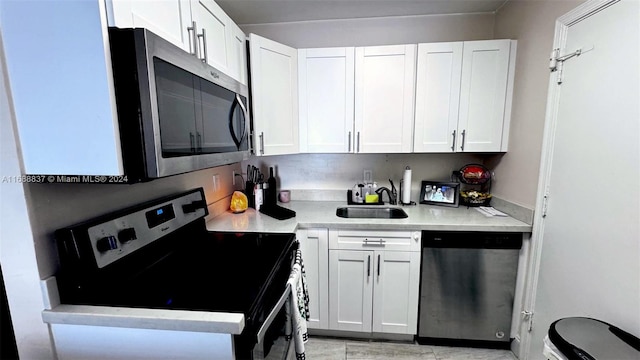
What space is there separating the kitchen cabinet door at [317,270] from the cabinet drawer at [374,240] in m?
0.08

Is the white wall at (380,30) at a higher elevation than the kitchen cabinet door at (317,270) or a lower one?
higher

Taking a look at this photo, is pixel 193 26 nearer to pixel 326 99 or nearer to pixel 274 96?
pixel 274 96

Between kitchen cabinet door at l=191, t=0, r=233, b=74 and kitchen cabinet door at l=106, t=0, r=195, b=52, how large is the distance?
0.21 ft

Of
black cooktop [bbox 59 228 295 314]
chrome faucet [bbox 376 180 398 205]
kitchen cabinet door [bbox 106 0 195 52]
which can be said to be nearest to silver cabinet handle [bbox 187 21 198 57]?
kitchen cabinet door [bbox 106 0 195 52]

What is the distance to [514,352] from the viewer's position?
1.70 meters

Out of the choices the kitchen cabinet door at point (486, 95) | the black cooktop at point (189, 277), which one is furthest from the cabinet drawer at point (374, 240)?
the kitchen cabinet door at point (486, 95)

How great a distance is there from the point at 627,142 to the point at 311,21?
2.09 meters

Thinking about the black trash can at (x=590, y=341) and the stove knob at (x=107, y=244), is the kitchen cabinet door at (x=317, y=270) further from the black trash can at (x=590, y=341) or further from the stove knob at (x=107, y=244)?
the black trash can at (x=590, y=341)

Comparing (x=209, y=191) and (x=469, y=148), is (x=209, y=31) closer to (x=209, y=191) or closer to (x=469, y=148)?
(x=209, y=191)

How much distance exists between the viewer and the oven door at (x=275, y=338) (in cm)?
84

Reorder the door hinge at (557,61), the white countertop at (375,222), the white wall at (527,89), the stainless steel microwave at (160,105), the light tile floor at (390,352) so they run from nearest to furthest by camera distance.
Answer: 1. the stainless steel microwave at (160,105)
2. the door hinge at (557,61)
3. the white wall at (527,89)
4. the white countertop at (375,222)
5. the light tile floor at (390,352)

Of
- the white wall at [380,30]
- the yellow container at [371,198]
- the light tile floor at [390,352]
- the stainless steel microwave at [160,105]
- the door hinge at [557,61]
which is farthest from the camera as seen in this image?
the yellow container at [371,198]

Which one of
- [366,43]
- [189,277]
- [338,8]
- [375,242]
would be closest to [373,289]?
[375,242]

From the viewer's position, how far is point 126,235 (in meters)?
0.96
